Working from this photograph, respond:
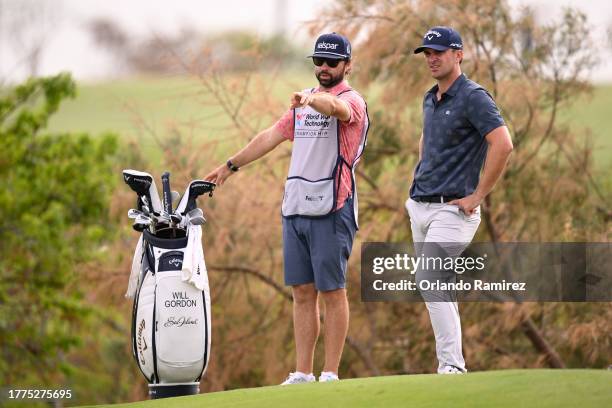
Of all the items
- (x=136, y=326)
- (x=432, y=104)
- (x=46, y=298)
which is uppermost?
(x=432, y=104)

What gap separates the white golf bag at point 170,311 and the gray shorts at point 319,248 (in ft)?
1.68

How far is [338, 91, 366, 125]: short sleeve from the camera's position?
658cm

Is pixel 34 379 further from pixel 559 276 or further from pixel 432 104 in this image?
pixel 432 104

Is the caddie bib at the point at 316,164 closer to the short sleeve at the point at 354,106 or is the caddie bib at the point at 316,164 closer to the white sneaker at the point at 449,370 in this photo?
the short sleeve at the point at 354,106

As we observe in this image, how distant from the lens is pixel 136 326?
6.75m

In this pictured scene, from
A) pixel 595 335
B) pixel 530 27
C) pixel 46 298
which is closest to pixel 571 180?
pixel 530 27

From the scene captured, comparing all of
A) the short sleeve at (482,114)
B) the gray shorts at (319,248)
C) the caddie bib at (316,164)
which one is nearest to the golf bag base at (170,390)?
the gray shorts at (319,248)

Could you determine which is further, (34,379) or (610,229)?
(34,379)

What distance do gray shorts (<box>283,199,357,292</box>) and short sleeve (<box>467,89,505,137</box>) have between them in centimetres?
85

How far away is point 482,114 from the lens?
644 centimetres

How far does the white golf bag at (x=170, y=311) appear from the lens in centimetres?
662

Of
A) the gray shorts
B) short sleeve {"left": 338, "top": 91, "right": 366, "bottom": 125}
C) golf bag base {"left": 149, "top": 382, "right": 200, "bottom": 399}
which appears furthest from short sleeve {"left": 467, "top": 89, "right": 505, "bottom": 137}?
golf bag base {"left": 149, "top": 382, "right": 200, "bottom": 399}

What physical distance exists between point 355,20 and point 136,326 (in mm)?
8954

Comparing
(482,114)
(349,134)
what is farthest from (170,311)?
(482,114)
